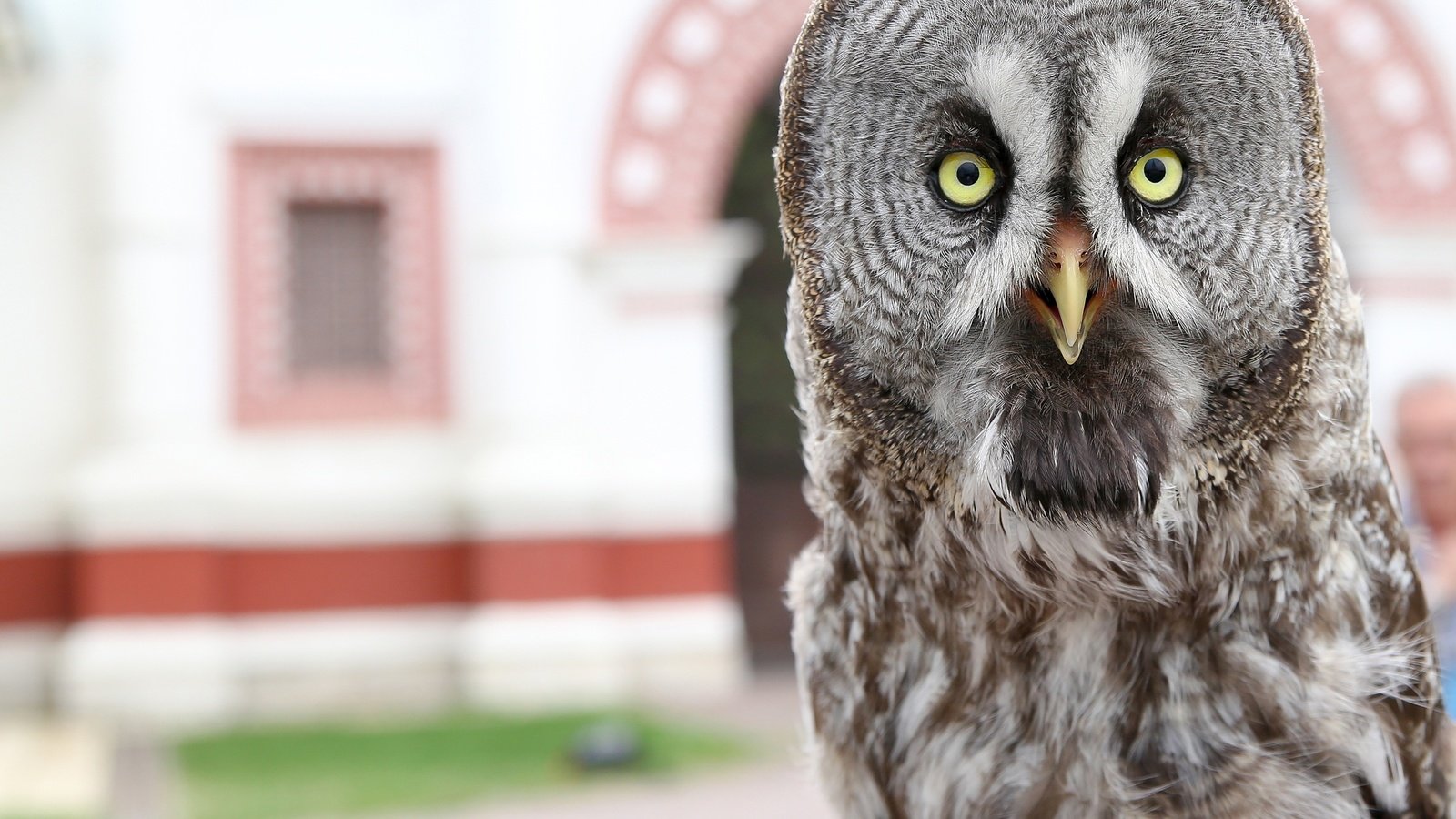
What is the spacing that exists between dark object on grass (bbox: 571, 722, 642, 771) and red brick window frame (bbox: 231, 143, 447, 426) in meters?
2.14

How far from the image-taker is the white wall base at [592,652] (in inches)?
273

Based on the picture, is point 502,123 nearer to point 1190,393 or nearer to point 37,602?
point 37,602

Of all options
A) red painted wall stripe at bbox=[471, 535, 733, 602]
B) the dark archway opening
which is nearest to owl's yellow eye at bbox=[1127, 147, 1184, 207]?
red painted wall stripe at bbox=[471, 535, 733, 602]

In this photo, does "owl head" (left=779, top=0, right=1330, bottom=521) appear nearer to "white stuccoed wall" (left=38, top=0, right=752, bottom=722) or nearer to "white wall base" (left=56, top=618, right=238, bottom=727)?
"white stuccoed wall" (left=38, top=0, right=752, bottom=722)

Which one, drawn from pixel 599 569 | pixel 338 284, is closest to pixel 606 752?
pixel 599 569

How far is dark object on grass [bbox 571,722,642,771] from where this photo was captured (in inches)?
223

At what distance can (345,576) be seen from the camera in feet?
23.6

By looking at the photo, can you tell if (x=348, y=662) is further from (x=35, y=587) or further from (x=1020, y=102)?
(x=1020, y=102)

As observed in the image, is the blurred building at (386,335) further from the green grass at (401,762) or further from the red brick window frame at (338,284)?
the green grass at (401,762)

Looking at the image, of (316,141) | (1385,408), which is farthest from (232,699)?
(1385,408)

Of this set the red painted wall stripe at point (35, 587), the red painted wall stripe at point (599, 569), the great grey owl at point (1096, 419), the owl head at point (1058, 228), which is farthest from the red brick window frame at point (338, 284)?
the owl head at point (1058, 228)

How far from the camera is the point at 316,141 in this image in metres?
7.19

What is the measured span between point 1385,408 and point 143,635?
223 inches

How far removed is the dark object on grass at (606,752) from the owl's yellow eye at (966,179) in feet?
15.1
